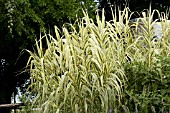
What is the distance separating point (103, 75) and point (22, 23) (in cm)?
319

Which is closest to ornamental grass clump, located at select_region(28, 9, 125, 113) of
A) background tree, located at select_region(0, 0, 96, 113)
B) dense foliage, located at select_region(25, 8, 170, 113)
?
dense foliage, located at select_region(25, 8, 170, 113)

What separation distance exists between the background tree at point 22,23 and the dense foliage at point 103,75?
250 cm

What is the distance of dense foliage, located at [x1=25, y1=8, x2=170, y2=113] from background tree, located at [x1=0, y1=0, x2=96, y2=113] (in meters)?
2.50

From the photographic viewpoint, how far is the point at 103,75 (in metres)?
2.68

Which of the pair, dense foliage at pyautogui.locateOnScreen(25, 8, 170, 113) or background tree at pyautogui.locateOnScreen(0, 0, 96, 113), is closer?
dense foliage at pyautogui.locateOnScreen(25, 8, 170, 113)

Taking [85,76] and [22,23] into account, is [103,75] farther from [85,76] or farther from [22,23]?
[22,23]

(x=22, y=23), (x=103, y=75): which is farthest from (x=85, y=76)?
(x=22, y=23)

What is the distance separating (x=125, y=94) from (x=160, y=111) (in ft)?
1.03

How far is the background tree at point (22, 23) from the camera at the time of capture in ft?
18.6

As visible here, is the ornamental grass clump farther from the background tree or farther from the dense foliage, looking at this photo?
the background tree

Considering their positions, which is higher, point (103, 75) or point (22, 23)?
point (22, 23)

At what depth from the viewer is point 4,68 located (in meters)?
7.53

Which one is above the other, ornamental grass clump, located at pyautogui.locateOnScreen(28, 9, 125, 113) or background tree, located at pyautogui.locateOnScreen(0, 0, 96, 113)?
background tree, located at pyautogui.locateOnScreen(0, 0, 96, 113)

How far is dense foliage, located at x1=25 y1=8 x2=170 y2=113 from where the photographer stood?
2.64 metres
